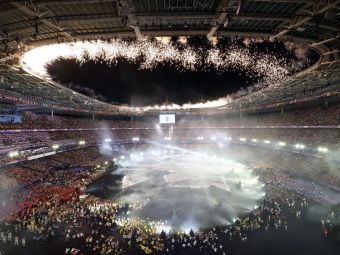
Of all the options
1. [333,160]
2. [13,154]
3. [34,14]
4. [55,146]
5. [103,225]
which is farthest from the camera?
[55,146]

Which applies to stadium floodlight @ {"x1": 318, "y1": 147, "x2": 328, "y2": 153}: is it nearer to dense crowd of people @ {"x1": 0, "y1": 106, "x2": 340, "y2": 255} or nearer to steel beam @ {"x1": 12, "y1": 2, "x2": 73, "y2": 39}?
dense crowd of people @ {"x1": 0, "y1": 106, "x2": 340, "y2": 255}

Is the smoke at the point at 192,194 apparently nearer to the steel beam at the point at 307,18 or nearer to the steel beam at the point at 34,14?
the steel beam at the point at 307,18

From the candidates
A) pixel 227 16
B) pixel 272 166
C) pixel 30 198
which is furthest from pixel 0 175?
pixel 272 166

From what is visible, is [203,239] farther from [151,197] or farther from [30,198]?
[30,198]

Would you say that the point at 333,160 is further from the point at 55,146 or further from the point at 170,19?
the point at 55,146

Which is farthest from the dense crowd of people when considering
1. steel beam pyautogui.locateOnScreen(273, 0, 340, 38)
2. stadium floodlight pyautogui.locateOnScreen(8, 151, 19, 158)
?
steel beam pyautogui.locateOnScreen(273, 0, 340, 38)

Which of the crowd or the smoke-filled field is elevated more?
the crowd

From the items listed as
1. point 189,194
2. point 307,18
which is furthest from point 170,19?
point 189,194

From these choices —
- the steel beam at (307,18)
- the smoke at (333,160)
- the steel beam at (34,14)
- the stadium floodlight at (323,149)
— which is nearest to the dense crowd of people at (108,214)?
the smoke at (333,160)
